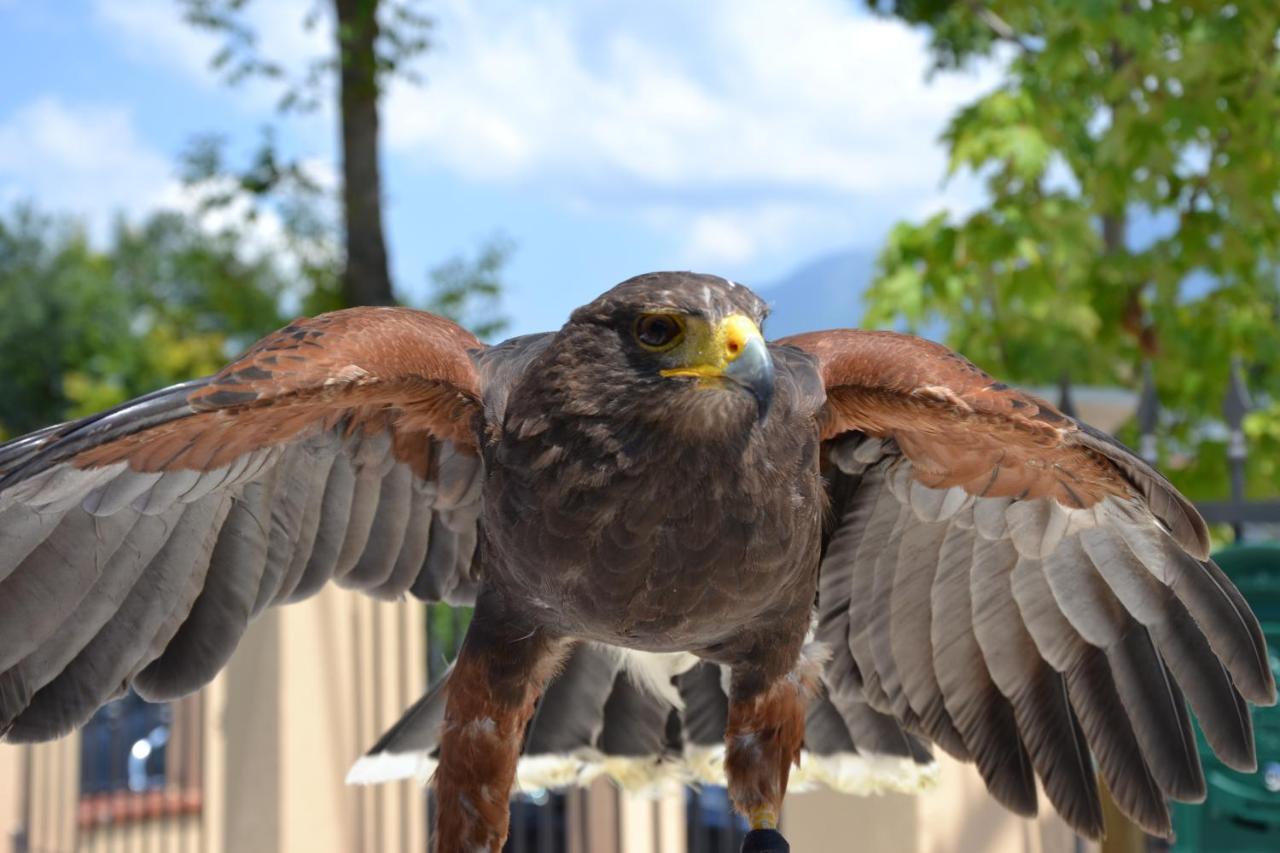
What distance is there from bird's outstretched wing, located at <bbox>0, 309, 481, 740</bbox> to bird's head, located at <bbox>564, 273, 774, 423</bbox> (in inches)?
24.6

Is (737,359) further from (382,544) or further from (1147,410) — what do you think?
(1147,410)

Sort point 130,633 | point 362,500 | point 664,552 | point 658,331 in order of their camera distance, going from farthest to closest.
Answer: point 362,500, point 130,633, point 664,552, point 658,331

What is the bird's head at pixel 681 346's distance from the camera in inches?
101

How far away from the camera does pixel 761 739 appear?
338 cm

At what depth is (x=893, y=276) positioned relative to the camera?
814 centimetres

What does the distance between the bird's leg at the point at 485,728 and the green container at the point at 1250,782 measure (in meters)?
2.11

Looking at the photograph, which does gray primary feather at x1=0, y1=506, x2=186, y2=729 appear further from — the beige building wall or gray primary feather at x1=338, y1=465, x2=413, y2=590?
the beige building wall

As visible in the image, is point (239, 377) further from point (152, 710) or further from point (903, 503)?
point (152, 710)

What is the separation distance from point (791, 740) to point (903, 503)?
83cm

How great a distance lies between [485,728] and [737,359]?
1.39 m

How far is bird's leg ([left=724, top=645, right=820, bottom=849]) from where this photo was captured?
11.0 ft

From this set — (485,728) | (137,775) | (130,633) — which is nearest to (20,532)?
(130,633)

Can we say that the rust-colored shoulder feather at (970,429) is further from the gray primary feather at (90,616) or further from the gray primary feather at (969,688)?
the gray primary feather at (90,616)

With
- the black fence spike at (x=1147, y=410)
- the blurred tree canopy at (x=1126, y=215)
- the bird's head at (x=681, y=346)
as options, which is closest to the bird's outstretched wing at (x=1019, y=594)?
the bird's head at (x=681, y=346)
